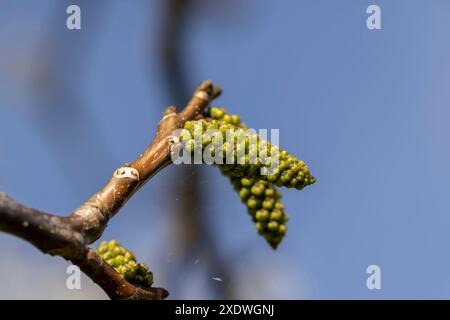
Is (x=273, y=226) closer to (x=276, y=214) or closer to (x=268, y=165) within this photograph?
(x=276, y=214)

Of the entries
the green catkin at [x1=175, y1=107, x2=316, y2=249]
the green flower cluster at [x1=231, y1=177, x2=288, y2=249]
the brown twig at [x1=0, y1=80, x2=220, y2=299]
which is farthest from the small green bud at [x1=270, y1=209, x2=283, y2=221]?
the brown twig at [x1=0, y1=80, x2=220, y2=299]

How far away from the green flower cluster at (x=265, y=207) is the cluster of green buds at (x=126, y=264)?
34 cm

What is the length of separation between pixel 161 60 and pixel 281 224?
199 cm

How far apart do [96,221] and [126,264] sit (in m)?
0.33

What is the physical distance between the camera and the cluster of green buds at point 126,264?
159 cm

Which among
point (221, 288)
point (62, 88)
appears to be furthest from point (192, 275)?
point (62, 88)

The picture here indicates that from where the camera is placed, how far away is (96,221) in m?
1.34

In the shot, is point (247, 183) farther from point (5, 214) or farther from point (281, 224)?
point (5, 214)

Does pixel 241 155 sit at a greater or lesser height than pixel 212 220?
greater

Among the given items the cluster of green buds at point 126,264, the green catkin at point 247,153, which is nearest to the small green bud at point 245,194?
the green catkin at point 247,153

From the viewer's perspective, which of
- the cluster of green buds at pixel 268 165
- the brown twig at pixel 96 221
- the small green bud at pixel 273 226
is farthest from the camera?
the small green bud at pixel 273 226

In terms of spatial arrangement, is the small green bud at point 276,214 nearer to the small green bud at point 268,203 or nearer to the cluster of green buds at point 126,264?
the small green bud at point 268,203

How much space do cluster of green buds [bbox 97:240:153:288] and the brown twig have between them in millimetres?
38

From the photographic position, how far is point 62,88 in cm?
413
